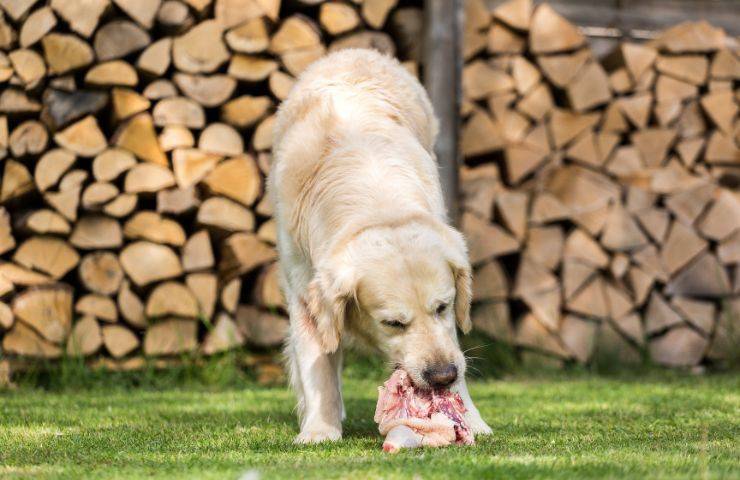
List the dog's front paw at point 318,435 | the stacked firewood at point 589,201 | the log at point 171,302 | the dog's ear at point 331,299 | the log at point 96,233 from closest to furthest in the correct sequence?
1. the dog's ear at point 331,299
2. the dog's front paw at point 318,435
3. the log at point 96,233
4. the log at point 171,302
5. the stacked firewood at point 589,201

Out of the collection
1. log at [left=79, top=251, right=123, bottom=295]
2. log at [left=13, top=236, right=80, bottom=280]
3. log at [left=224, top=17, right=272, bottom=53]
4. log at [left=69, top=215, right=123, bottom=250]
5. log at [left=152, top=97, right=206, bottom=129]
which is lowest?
log at [left=79, top=251, right=123, bottom=295]

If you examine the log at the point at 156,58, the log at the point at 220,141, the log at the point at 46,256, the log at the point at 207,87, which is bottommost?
the log at the point at 46,256

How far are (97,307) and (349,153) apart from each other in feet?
8.40

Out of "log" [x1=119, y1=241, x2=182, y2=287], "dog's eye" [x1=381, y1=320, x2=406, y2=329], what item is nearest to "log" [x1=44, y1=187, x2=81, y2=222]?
"log" [x1=119, y1=241, x2=182, y2=287]

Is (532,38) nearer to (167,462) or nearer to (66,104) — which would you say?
(66,104)

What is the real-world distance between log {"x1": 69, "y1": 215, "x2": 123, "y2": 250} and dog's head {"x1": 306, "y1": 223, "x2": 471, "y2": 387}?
2.68 m

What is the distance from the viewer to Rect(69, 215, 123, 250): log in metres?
5.98

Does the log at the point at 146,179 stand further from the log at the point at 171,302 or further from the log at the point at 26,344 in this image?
the log at the point at 26,344

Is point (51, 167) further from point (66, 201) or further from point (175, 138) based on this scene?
point (175, 138)

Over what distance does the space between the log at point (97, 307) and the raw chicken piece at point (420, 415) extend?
2.99 m

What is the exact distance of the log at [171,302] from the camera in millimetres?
6082

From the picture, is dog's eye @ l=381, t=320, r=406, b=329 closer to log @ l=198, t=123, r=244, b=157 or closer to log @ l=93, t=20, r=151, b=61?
log @ l=198, t=123, r=244, b=157

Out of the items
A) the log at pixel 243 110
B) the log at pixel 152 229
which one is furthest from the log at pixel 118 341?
the log at pixel 243 110

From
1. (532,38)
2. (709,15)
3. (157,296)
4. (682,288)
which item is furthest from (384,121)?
(709,15)
